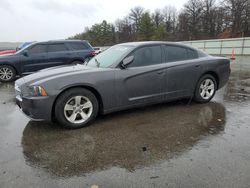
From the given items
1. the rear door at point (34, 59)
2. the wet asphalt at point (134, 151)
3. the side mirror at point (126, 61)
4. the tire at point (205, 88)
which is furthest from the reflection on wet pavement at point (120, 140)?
the rear door at point (34, 59)

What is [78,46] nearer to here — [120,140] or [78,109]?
[78,109]

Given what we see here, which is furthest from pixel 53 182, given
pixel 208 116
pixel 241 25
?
Result: pixel 241 25

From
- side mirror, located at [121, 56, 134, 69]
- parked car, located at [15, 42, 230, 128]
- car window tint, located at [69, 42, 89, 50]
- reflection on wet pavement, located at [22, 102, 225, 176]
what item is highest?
car window tint, located at [69, 42, 89, 50]

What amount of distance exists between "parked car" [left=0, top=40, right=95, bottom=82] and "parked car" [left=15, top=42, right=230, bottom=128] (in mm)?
5454

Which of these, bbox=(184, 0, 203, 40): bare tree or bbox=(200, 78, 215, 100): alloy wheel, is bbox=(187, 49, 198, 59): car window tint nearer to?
bbox=(200, 78, 215, 100): alloy wheel

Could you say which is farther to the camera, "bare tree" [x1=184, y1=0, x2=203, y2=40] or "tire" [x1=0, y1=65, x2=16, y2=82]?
"bare tree" [x1=184, y1=0, x2=203, y2=40]

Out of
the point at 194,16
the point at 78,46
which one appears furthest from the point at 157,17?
the point at 78,46

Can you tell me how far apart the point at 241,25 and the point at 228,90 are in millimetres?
49469

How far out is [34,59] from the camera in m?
10.1

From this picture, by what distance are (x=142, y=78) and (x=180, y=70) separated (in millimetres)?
1042

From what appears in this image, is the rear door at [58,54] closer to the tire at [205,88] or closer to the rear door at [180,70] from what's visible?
the rear door at [180,70]

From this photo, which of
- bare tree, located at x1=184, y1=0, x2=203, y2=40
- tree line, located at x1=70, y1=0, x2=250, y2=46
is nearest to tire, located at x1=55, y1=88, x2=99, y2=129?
tree line, located at x1=70, y1=0, x2=250, y2=46

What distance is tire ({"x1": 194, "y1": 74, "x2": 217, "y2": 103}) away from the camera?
19.1 ft

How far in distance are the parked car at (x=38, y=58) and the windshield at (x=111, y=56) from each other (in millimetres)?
5395
